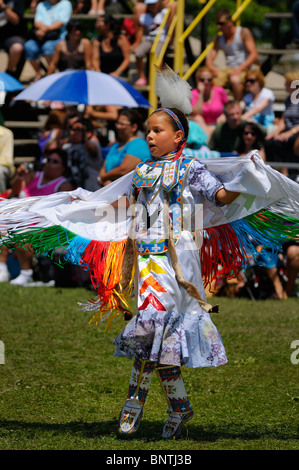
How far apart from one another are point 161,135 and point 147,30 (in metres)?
7.61

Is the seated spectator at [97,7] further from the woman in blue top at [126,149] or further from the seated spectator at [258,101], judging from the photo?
the woman in blue top at [126,149]

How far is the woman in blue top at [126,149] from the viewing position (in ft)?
27.4

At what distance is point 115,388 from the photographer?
17.9 feet

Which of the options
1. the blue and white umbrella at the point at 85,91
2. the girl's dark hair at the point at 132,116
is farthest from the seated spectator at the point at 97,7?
the girl's dark hair at the point at 132,116

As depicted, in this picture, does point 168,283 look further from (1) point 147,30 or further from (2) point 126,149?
(1) point 147,30

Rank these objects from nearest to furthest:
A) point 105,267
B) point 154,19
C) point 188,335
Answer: point 188,335 → point 105,267 → point 154,19

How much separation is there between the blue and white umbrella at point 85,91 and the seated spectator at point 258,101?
1420 mm

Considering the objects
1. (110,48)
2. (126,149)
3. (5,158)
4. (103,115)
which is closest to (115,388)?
(126,149)

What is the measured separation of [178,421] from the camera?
442 cm

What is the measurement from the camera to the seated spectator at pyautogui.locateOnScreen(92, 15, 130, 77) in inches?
Answer: 456

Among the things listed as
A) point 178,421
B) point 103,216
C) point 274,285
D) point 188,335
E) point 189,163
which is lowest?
point 274,285
